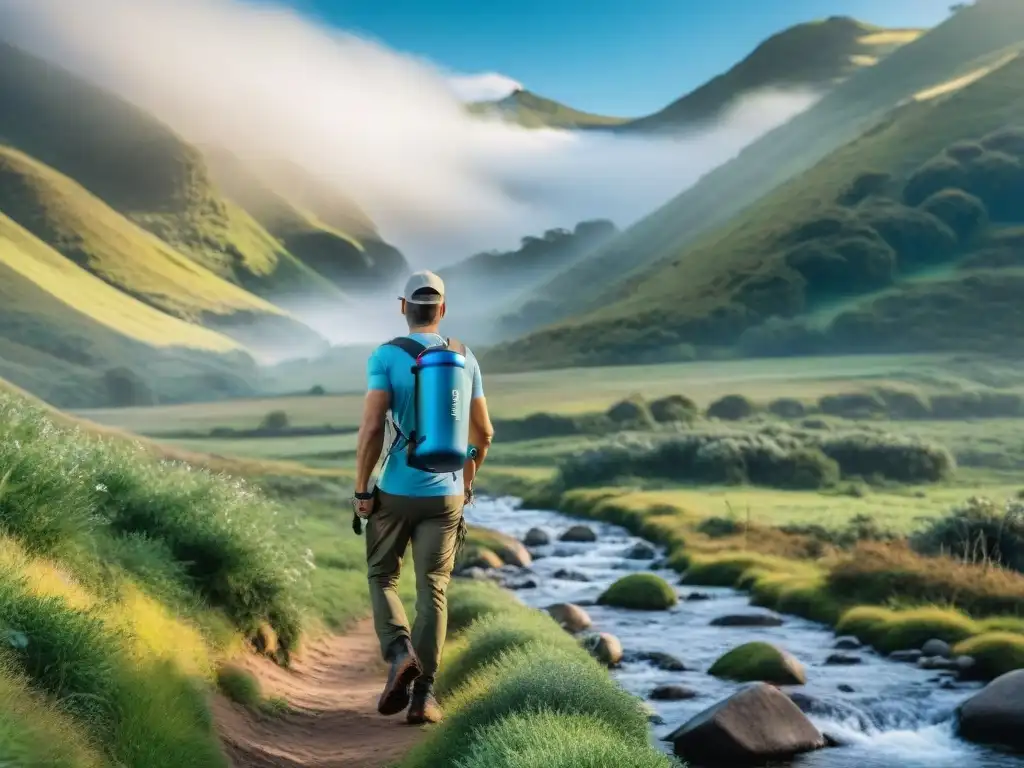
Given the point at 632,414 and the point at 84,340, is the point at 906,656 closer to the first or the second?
the point at 84,340

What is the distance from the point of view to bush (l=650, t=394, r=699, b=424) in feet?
250

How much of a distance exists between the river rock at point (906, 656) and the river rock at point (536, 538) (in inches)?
884

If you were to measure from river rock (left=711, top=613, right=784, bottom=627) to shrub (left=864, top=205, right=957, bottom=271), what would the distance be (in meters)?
145

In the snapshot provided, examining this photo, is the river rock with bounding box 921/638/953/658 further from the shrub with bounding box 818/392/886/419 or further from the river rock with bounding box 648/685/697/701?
the shrub with bounding box 818/392/886/419

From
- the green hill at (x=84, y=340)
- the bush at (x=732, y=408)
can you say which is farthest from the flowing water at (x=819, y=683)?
the bush at (x=732, y=408)

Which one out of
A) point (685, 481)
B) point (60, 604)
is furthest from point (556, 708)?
point (685, 481)

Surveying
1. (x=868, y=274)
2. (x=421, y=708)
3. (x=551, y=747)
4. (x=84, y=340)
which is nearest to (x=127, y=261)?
(x=84, y=340)

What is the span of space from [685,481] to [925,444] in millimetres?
16058

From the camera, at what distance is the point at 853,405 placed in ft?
277

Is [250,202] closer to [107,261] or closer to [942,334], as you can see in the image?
[107,261]

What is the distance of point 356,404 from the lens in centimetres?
6862

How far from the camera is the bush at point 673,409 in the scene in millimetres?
76188

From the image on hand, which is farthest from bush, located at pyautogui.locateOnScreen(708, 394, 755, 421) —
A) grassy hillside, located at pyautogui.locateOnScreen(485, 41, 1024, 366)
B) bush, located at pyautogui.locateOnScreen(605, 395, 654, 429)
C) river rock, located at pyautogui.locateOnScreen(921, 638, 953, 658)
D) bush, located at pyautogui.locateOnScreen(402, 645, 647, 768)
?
bush, located at pyautogui.locateOnScreen(402, 645, 647, 768)

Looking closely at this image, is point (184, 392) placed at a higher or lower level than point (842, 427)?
higher
